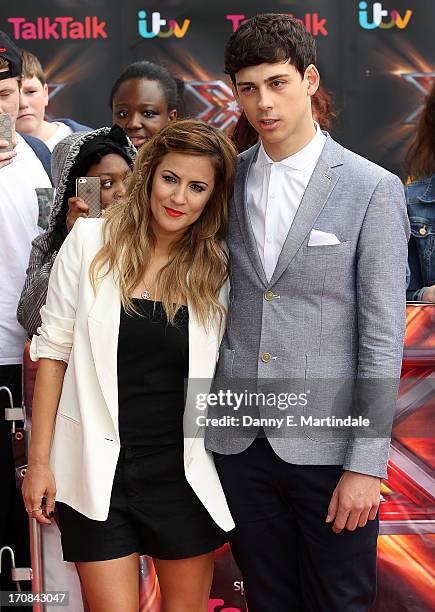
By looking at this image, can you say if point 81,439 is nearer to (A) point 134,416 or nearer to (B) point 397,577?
(A) point 134,416

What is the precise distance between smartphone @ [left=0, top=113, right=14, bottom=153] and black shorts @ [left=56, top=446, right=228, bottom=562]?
105 centimetres

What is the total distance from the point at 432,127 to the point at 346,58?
1.57 m

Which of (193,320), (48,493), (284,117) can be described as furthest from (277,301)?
(48,493)

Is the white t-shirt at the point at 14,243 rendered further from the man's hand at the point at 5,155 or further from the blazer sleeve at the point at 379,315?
the blazer sleeve at the point at 379,315

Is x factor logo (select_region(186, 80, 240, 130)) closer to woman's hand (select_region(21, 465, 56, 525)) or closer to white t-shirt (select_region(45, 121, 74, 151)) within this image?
white t-shirt (select_region(45, 121, 74, 151))

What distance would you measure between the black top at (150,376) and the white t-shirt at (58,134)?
1909 millimetres

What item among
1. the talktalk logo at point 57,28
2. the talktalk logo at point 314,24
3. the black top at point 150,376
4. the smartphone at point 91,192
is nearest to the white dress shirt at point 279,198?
the black top at point 150,376

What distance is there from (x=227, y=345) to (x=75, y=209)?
25.7 inches

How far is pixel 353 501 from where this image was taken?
6.84ft

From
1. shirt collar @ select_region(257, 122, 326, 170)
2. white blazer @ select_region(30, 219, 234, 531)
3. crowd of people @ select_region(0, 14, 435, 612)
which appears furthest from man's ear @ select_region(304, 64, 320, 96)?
white blazer @ select_region(30, 219, 234, 531)

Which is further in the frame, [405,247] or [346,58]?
[346,58]

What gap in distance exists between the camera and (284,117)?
2.13m

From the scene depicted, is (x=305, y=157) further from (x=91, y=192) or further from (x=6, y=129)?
(x=6, y=129)

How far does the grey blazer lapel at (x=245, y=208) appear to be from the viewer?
2.18 m
